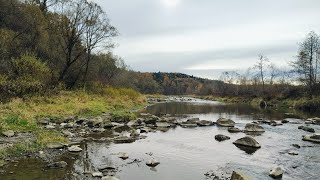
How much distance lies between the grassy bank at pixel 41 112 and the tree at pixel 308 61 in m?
35.3

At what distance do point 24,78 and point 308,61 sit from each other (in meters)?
50.8

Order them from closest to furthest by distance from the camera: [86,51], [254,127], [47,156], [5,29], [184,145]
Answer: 1. [47,156]
2. [184,145]
3. [254,127]
4. [5,29]
5. [86,51]

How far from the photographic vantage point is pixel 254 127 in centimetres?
2652

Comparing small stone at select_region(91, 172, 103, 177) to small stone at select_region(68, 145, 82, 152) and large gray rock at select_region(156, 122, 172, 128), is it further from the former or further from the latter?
large gray rock at select_region(156, 122, 172, 128)

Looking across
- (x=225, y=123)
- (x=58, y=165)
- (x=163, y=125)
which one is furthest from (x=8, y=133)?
(x=225, y=123)

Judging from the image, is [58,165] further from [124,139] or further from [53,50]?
[53,50]

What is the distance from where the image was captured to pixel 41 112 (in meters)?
28.4

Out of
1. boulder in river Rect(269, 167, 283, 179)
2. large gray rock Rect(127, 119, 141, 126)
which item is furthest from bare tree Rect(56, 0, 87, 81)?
boulder in river Rect(269, 167, 283, 179)

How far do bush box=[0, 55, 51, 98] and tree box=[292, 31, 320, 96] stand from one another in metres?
47.3

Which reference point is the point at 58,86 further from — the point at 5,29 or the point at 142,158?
the point at 142,158

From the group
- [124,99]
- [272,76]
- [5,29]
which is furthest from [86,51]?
[272,76]

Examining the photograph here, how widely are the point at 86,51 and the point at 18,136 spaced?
1309 inches

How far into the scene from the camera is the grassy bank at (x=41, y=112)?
55.9ft

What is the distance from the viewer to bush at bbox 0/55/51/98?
2994 centimetres
